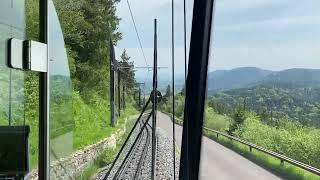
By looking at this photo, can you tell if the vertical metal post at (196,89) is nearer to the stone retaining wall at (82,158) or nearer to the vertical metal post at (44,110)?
the stone retaining wall at (82,158)

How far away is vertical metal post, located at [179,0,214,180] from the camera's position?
7.48ft

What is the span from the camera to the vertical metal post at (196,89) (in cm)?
228

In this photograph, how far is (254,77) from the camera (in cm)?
211

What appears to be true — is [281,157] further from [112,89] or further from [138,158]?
[112,89]

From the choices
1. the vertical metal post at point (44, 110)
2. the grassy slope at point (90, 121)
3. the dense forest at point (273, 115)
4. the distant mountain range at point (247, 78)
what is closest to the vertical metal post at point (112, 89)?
the grassy slope at point (90, 121)

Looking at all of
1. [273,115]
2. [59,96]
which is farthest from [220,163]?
[59,96]

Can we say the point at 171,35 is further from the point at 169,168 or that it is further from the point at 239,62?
the point at 169,168

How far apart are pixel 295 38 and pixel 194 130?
74 centimetres

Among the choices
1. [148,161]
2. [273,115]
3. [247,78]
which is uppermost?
[247,78]

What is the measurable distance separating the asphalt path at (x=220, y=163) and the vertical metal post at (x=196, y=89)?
0.12ft

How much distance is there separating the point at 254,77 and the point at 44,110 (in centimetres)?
88

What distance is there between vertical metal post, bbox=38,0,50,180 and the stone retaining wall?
0.54 ft

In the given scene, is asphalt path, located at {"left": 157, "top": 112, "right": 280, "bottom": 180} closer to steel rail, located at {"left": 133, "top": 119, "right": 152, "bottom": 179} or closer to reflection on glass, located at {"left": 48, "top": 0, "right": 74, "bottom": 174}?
steel rail, located at {"left": 133, "top": 119, "right": 152, "bottom": 179}

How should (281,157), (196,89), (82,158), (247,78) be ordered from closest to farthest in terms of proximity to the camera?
(281,157), (247,78), (196,89), (82,158)
